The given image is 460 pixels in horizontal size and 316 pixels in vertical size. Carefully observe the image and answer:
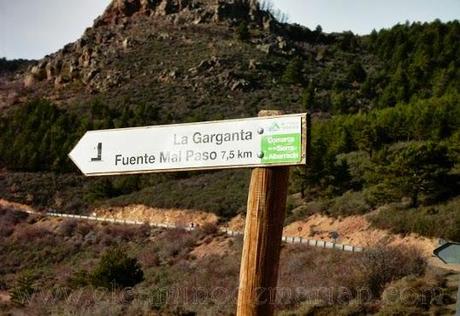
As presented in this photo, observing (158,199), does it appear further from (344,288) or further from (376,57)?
(376,57)

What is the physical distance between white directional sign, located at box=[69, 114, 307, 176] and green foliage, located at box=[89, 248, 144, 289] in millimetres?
16074

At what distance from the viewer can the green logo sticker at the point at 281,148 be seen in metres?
3.18

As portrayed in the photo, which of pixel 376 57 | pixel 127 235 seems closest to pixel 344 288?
pixel 127 235

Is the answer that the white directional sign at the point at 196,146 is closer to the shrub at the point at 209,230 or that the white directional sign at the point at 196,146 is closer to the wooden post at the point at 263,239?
the wooden post at the point at 263,239

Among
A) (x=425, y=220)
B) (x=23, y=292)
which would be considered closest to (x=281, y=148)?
(x=23, y=292)

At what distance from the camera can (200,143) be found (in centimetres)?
353

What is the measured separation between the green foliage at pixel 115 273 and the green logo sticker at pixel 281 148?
1681 centimetres

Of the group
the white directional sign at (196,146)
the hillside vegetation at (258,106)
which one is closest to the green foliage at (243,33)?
the hillside vegetation at (258,106)

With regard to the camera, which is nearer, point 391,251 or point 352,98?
point 391,251

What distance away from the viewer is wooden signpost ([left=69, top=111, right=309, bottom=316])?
10.5 ft

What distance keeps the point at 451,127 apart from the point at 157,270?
21270 mm

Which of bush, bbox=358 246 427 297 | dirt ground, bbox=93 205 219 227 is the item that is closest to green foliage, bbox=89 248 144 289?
bush, bbox=358 246 427 297

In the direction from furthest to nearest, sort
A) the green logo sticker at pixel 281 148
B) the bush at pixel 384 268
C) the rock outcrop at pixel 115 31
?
1. the rock outcrop at pixel 115 31
2. the bush at pixel 384 268
3. the green logo sticker at pixel 281 148

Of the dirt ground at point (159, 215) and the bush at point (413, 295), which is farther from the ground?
the bush at point (413, 295)
